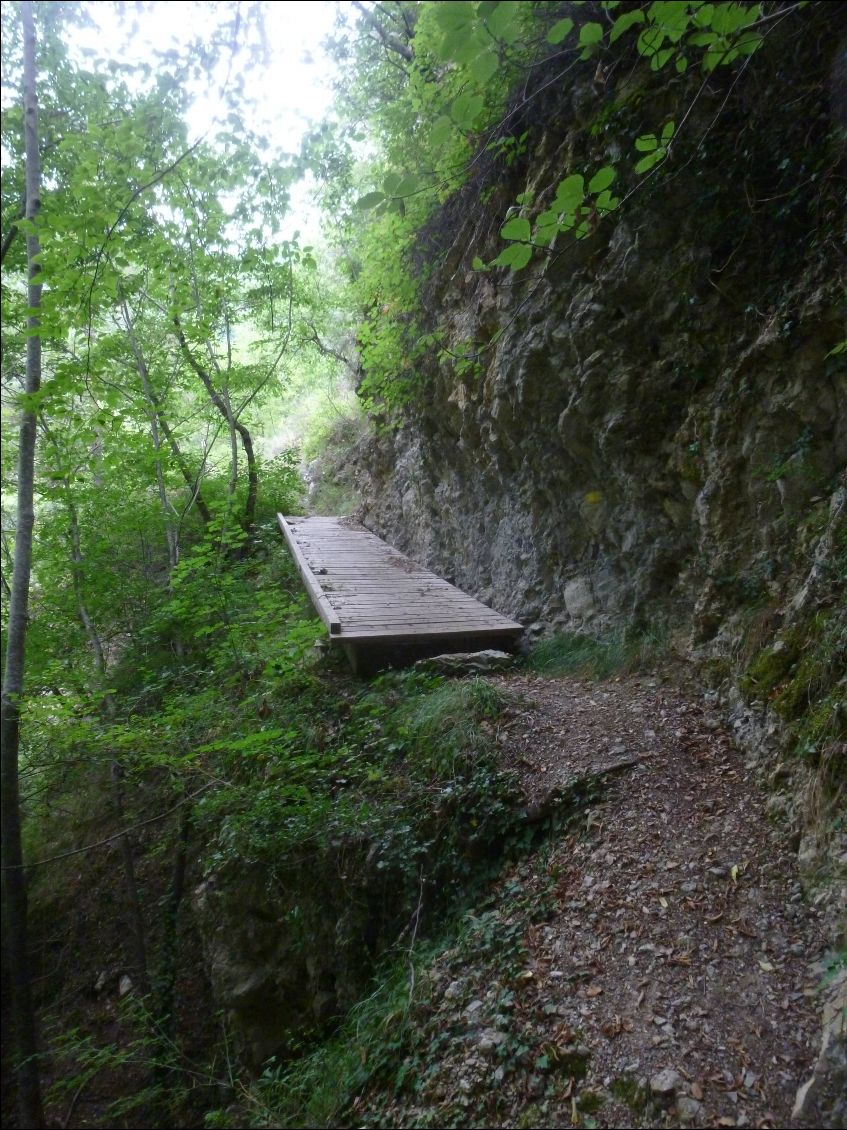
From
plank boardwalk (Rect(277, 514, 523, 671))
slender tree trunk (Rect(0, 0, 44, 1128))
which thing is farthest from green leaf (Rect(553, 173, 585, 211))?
plank boardwalk (Rect(277, 514, 523, 671))

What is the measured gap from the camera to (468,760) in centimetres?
427

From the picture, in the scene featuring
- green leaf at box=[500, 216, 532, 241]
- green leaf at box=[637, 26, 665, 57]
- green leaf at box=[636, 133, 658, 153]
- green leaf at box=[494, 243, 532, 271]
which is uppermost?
green leaf at box=[637, 26, 665, 57]

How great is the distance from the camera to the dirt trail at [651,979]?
2129 mm

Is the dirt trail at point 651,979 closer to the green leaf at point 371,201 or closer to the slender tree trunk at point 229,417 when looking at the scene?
the green leaf at point 371,201

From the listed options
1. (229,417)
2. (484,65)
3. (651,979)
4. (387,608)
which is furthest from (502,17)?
(229,417)

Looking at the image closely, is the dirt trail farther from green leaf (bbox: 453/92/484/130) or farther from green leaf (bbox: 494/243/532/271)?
green leaf (bbox: 453/92/484/130)

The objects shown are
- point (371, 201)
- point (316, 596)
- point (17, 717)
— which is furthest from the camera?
point (316, 596)

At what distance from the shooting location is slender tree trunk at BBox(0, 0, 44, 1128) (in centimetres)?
376

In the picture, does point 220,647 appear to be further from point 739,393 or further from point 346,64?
point 346,64

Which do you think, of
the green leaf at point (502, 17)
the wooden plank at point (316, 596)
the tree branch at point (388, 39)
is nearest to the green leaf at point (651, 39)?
the green leaf at point (502, 17)

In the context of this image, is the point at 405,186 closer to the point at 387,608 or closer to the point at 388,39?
the point at 387,608

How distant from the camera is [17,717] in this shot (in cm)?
410

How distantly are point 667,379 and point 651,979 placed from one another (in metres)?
3.97

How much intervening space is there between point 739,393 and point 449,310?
450 cm
